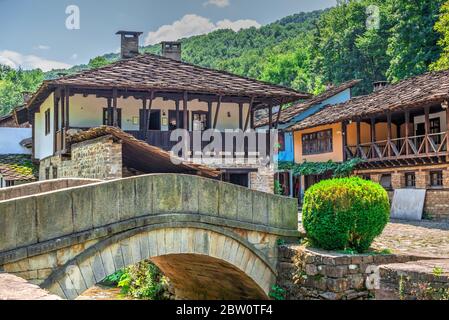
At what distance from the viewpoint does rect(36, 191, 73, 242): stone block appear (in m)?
7.10

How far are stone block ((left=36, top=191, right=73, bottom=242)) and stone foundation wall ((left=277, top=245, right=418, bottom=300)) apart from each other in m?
4.38

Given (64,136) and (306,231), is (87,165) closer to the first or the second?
Answer: (64,136)

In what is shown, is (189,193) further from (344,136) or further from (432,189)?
(344,136)

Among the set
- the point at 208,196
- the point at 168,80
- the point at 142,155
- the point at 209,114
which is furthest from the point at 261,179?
the point at 208,196

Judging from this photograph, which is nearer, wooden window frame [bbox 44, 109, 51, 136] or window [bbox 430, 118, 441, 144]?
wooden window frame [bbox 44, 109, 51, 136]

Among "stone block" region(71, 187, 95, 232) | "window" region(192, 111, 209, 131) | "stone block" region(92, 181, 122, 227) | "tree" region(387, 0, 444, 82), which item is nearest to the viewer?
"stone block" region(71, 187, 95, 232)

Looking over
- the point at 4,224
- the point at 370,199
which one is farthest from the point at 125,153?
the point at 4,224

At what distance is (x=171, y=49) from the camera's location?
25062 mm

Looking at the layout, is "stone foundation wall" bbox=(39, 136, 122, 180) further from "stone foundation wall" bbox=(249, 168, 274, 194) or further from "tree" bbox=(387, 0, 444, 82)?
"tree" bbox=(387, 0, 444, 82)

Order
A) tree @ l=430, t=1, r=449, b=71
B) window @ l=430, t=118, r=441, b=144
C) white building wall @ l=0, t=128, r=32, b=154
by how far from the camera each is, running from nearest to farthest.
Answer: window @ l=430, t=118, r=441, b=144 → white building wall @ l=0, t=128, r=32, b=154 → tree @ l=430, t=1, r=449, b=71

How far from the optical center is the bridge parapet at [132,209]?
6.87 m

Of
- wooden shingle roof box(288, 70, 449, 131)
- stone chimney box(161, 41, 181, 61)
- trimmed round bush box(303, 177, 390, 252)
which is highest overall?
stone chimney box(161, 41, 181, 61)

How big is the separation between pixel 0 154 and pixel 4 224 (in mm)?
20071

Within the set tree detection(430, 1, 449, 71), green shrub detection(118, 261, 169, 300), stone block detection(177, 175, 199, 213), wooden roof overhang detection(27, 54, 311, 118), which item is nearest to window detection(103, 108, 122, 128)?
wooden roof overhang detection(27, 54, 311, 118)
